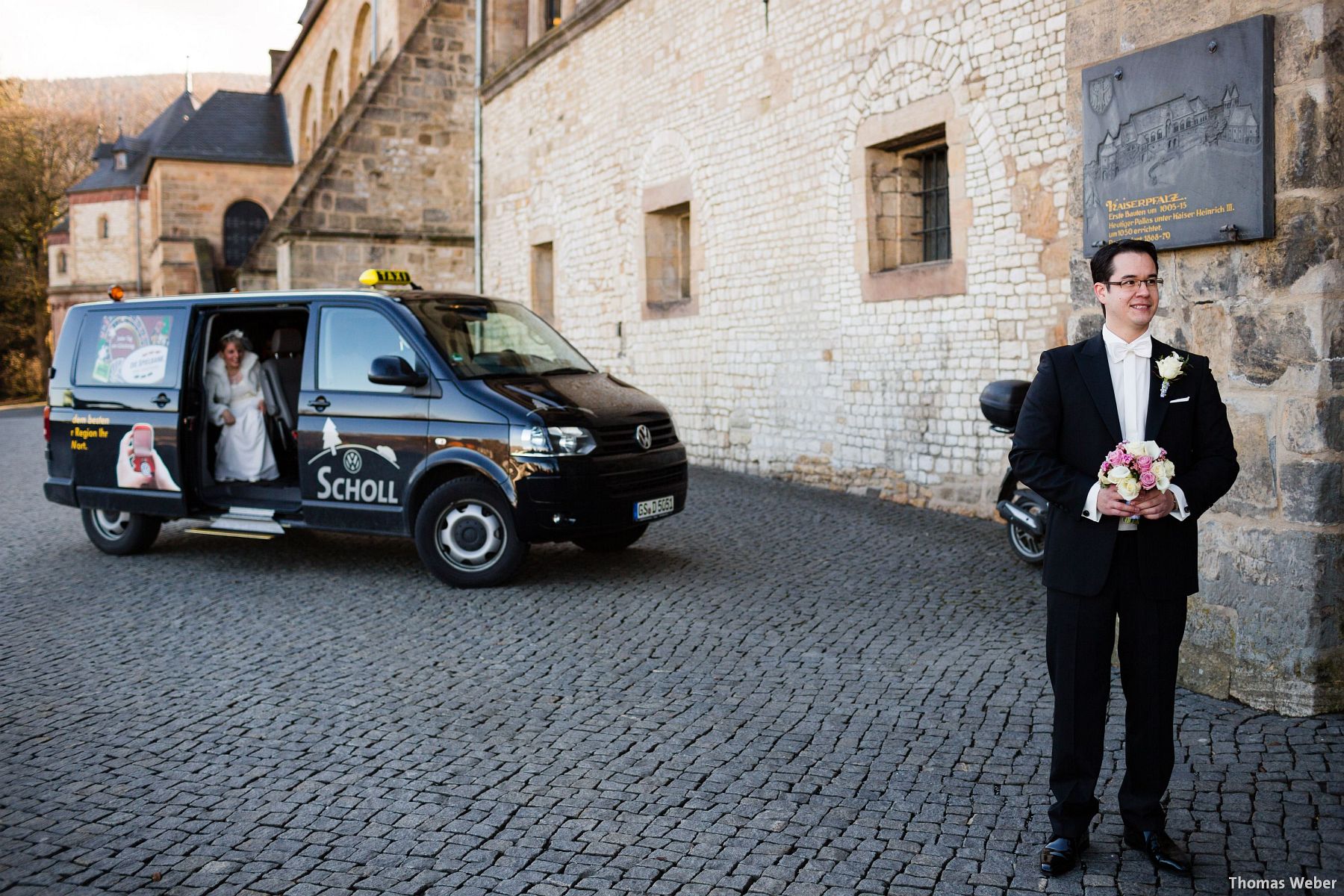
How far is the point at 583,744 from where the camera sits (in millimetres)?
4664

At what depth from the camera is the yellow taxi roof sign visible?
8555 mm

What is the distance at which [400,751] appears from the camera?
459 cm

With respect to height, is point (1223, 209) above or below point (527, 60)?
below

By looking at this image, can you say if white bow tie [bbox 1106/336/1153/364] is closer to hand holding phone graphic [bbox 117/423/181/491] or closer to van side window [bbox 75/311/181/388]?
hand holding phone graphic [bbox 117/423/181/491]

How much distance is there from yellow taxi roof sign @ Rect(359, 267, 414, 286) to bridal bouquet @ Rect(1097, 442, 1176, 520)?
620 centimetres

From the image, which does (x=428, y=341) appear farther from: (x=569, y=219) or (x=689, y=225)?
(x=569, y=219)

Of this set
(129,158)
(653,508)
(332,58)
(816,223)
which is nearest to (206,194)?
(332,58)

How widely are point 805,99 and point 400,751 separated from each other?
980cm

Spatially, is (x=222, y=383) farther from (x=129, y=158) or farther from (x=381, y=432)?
(x=129, y=158)

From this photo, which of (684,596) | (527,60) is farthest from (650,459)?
(527,60)

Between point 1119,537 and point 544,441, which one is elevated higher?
point 544,441

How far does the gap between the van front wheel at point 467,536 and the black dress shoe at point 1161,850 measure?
15.1ft

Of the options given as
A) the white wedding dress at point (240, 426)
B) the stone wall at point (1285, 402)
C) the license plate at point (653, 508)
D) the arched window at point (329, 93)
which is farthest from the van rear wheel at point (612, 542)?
the arched window at point (329, 93)

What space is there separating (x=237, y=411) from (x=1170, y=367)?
7374mm
